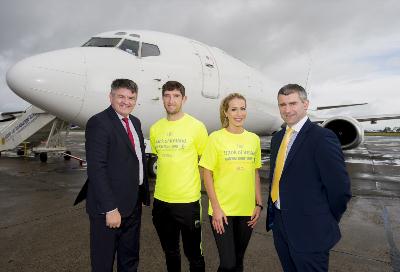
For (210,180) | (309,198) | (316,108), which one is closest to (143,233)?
(210,180)

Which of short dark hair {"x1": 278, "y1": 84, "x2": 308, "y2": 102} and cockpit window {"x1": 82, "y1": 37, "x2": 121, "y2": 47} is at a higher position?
cockpit window {"x1": 82, "y1": 37, "x2": 121, "y2": 47}

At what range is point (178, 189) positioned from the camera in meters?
2.74

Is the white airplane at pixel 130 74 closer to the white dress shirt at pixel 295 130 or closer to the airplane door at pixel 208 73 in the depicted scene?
the airplane door at pixel 208 73

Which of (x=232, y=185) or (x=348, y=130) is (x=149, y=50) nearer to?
(x=232, y=185)

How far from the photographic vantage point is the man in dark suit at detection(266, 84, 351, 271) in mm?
1991

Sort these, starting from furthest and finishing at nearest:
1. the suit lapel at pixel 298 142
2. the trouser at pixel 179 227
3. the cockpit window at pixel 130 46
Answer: the cockpit window at pixel 130 46 → the trouser at pixel 179 227 → the suit lapel at pixel 298 142

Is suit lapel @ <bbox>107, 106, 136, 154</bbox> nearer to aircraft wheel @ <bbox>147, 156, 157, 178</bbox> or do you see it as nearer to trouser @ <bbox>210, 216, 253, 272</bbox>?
trouser @ <bbox>210, 216, 253, 272</bbox>

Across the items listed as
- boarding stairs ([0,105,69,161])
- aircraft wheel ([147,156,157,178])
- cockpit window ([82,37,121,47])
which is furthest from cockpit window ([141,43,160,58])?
boarding stairs ([0,105,69,161])

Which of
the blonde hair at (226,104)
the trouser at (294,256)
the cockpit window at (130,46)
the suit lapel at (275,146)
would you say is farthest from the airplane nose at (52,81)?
the trouser at (294,256)

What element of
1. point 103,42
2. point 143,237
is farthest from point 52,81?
point 143,237

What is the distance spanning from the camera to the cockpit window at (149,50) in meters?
6.83

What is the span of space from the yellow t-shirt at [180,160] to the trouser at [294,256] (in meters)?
0.78

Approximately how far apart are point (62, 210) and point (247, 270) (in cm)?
364

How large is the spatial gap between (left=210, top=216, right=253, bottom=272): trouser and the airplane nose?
4.14m
